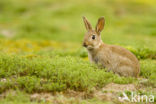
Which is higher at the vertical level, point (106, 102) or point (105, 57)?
point (105, 57)

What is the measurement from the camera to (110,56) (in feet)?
27.8

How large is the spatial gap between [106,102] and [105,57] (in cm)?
254

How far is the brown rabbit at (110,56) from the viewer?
8.22 metres

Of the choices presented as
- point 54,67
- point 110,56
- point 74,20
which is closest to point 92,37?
point 110,56

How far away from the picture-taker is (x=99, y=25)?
8.83 meters

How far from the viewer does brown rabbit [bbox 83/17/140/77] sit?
822 cm

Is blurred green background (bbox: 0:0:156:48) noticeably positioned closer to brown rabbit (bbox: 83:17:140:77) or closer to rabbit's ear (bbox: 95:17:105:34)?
rabbit's ear (bbox: 95:17:105:34)

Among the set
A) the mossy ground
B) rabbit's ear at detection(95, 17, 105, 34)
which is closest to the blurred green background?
the mossy ground

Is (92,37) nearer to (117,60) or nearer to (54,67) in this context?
(117,60)

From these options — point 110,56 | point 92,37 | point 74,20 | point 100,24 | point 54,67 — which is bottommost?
point 54,67

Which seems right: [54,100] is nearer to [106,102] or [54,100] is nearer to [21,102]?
[21,102]

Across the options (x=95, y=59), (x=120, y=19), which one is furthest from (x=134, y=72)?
(x=120, y=19)

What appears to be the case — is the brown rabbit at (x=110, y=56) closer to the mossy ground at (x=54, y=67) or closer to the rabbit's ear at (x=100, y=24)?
the rabbit's ear at (x=100, y=24)

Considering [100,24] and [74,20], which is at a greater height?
[74,20]
